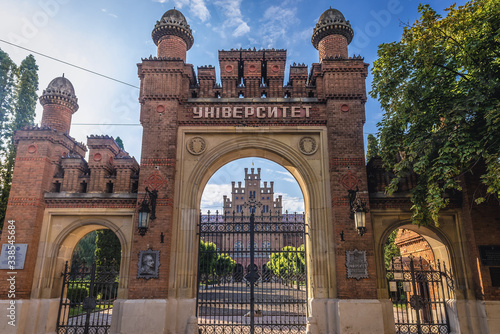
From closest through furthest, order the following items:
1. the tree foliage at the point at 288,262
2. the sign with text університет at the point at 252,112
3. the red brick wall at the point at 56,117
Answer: the tree foliage at the point at 288,262
the sign with text університет at the point at 252,112
the red brick wall at the point at 56,117

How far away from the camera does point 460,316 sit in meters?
10.2

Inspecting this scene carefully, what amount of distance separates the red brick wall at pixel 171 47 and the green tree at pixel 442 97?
7178 mm

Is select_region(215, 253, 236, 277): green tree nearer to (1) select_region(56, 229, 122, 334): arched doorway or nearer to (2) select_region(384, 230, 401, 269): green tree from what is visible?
(1) select_region(56, 229, 122, 334): arched doorway

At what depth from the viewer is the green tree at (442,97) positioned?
323 inches

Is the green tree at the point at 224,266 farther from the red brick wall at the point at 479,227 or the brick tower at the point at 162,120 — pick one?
the red brick wall at the point at 479,227

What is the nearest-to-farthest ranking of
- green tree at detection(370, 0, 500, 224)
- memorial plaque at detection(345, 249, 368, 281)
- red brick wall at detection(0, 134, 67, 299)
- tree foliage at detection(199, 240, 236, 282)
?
green tree at detection(370, 0, 500, 224) → memorial plaque at detection(345, 249, 368, 281) → tree foliage at detection(199, 240, 236, 282) → red brick wall at detection(0, 134, 67, 299)

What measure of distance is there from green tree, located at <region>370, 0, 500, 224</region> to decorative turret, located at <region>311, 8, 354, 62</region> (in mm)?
2760

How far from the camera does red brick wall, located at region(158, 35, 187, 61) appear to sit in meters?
12.9

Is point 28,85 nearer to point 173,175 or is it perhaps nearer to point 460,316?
point 173,175

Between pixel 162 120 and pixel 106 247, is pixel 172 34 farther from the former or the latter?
pixel 106 247

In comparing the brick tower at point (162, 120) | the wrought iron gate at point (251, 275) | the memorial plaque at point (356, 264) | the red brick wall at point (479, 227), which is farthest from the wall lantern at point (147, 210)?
the red brick wall at point (479, 227)

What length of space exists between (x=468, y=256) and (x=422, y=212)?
289 centimetres

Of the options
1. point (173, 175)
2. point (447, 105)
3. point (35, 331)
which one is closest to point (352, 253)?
point (447, 105)

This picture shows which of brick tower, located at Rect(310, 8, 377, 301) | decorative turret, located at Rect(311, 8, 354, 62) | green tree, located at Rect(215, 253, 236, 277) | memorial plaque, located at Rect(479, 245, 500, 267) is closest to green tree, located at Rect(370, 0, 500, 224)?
brick tower, located at Rect(310, 8, 377, 301)
